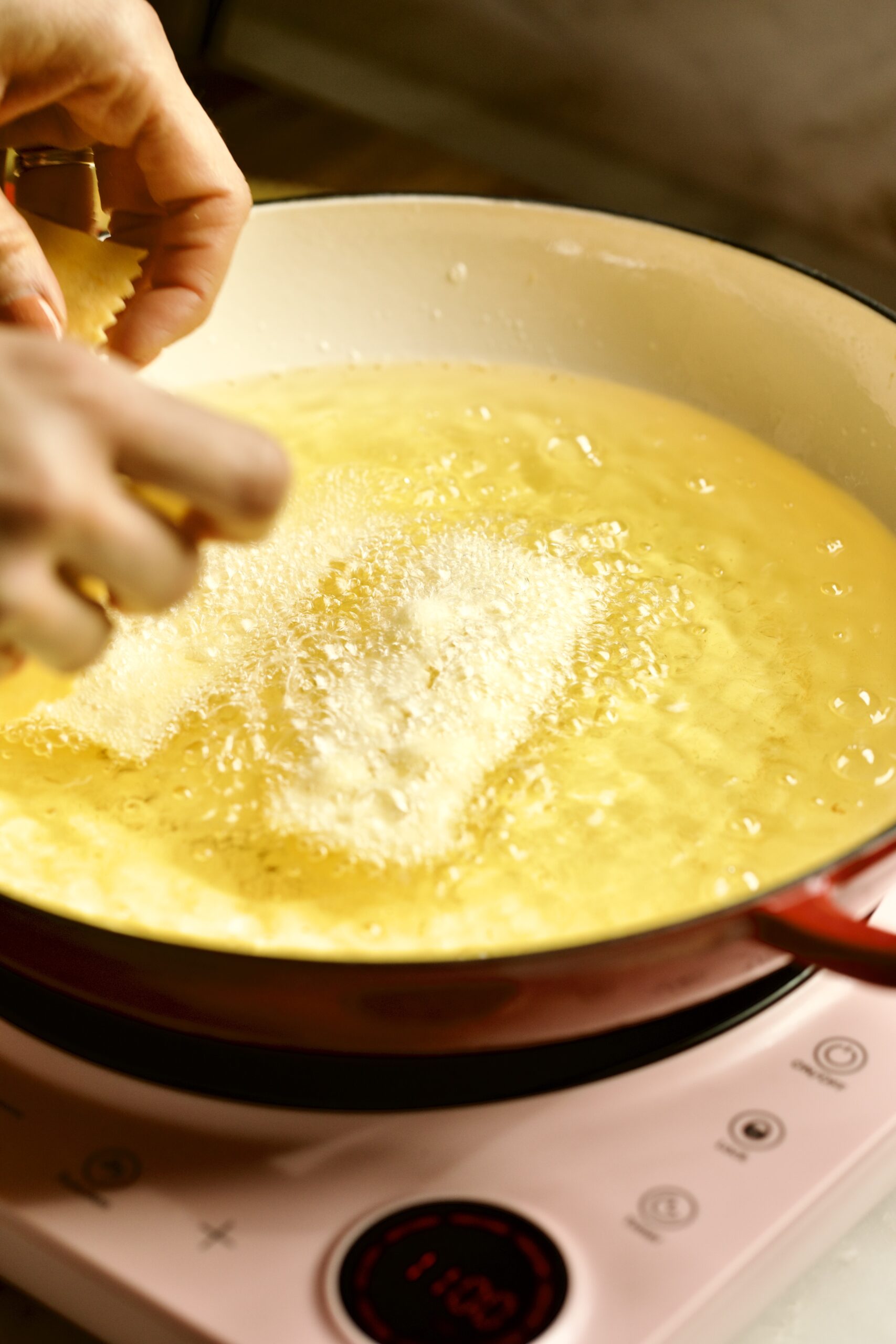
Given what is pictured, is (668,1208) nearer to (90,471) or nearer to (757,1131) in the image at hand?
(757,1131)

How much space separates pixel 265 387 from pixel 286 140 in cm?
41

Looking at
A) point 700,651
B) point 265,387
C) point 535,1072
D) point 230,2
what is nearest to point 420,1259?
point 535,1072

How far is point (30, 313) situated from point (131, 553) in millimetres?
347

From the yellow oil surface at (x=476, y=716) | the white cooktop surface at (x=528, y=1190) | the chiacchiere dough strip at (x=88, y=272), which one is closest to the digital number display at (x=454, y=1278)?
the white cooktop surface at (x=528, y=1190)

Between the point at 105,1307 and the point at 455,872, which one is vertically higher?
the point at 455,872

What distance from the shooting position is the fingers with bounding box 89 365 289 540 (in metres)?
0.37

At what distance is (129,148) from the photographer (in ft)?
2.72

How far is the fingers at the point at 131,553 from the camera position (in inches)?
14.4

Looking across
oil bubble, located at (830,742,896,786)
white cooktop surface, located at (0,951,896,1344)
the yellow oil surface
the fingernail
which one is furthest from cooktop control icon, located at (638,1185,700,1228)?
the fingernail

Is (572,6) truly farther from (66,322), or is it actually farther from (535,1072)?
(535,1072)

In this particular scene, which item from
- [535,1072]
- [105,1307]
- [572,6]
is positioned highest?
[572,6]

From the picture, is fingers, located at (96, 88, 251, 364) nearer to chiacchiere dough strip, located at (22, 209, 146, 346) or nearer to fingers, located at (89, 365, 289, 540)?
chiacchiere dough strip, located at (22, 209, 146, 346)

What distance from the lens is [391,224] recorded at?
1027mm

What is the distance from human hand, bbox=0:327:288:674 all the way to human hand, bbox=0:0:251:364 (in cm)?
34
